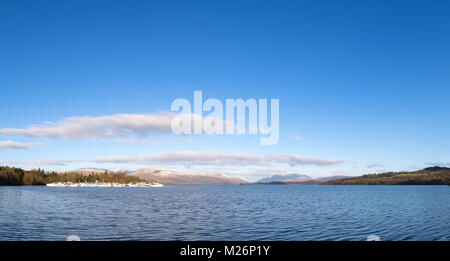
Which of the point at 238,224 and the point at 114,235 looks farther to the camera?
the point at 238,224

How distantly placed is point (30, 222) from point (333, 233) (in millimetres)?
45206

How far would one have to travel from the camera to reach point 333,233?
41.4 meters
